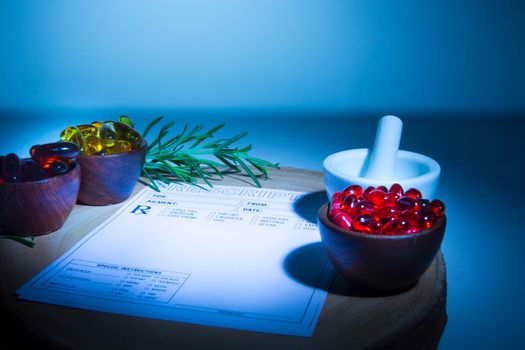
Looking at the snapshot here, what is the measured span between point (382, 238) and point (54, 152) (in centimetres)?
52

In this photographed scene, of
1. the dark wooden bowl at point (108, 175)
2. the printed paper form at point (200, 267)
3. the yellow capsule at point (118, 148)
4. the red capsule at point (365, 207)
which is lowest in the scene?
the printed paper form at point (200, 267)

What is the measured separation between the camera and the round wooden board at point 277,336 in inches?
26.2

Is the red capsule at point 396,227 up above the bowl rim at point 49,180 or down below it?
above

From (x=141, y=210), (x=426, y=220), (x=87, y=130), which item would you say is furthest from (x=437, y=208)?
(x=87, y=130)

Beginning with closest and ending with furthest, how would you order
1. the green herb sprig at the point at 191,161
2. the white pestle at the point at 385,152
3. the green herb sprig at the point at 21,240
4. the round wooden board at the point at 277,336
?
the round wooden board at the point at 277,336
the green herb sprig at the point at 21,240
the white pestle at the point at 385,152
the green herb sprig at the point at 191,161

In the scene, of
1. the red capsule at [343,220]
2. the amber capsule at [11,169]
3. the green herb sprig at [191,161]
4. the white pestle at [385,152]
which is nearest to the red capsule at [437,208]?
the red capsule at [343,220]

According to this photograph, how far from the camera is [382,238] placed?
69cm

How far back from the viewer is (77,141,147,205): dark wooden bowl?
39.4 inches

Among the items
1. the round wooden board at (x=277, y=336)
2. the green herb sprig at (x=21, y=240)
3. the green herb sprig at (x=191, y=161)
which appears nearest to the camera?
the round wooden board at (x=277, y=336)

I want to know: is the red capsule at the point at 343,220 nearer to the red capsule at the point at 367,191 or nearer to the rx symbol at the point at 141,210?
the red capsule at the point at 367,191

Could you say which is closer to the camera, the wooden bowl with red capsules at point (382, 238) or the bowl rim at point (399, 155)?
the wooden bowl with red capsules at point (382, 238)

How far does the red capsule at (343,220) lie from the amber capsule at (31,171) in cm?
43

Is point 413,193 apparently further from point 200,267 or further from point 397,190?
point 200,267

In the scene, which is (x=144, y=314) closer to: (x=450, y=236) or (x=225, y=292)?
(x=225, y=292)
